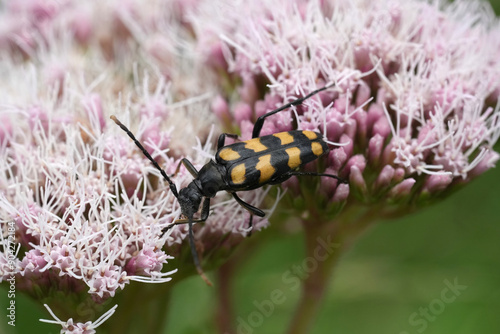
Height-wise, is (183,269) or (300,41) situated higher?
(300,41)

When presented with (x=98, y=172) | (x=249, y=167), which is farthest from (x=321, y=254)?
(x=98, y=172)

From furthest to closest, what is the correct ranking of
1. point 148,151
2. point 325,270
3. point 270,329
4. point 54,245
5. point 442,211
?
point 442,211
point 270,329
point 325,270
point 148,151
point 54,245

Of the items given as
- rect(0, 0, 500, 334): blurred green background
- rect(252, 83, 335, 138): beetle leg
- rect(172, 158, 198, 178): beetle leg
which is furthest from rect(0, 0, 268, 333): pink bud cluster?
rect(0, 0, 500, 334): blurred green background

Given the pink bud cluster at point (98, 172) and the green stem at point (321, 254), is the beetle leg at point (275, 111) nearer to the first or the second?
the pink bud cluster at point (98, 172)

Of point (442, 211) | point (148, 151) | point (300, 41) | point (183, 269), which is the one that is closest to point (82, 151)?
point (148, 151)

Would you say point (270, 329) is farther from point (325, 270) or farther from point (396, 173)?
point (396, 173)

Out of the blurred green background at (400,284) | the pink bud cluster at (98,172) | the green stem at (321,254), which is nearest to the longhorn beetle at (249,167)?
the pink bud cluster at (98,172)

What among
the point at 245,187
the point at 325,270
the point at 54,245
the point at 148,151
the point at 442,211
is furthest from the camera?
the point at 442,211
